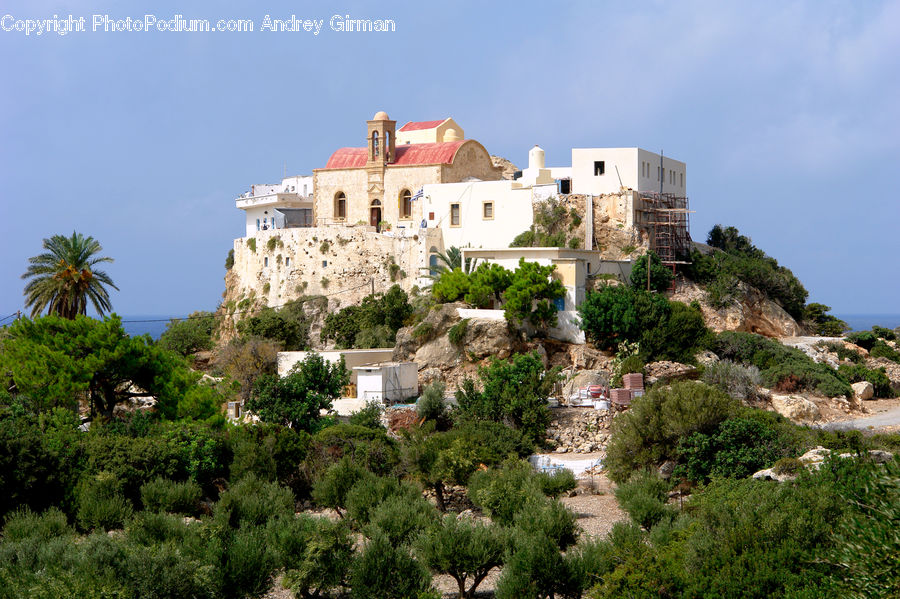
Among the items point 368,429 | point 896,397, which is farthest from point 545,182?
point 368,429

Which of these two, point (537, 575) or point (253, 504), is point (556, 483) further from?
point (537, 575)

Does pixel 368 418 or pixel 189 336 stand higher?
pixel 189 336

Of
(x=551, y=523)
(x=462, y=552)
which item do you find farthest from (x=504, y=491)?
(x=462, y=552)

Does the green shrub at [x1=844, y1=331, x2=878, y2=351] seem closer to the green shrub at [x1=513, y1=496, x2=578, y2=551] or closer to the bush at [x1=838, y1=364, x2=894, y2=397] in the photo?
the bush at [x1=838, y1=364, x2=894, y2=397]

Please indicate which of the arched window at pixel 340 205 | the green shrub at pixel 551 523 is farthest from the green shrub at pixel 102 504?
the arched window at pixel 340 205

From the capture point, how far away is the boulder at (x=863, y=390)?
129 ft

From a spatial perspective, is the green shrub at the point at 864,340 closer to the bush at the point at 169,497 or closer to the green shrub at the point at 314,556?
the bush at the point at 169,497

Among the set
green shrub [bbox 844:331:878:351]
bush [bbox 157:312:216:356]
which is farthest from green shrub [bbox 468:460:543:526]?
bush [bbox 157:312:216:356]

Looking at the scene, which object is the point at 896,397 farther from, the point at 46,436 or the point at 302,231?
the point at 46,436

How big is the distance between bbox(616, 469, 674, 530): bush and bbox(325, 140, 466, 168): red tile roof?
27310 mm

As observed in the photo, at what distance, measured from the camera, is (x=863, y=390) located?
129ft

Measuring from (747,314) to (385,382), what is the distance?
17636mm

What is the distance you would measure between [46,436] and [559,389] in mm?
18189

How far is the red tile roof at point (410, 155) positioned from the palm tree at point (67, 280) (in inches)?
635
